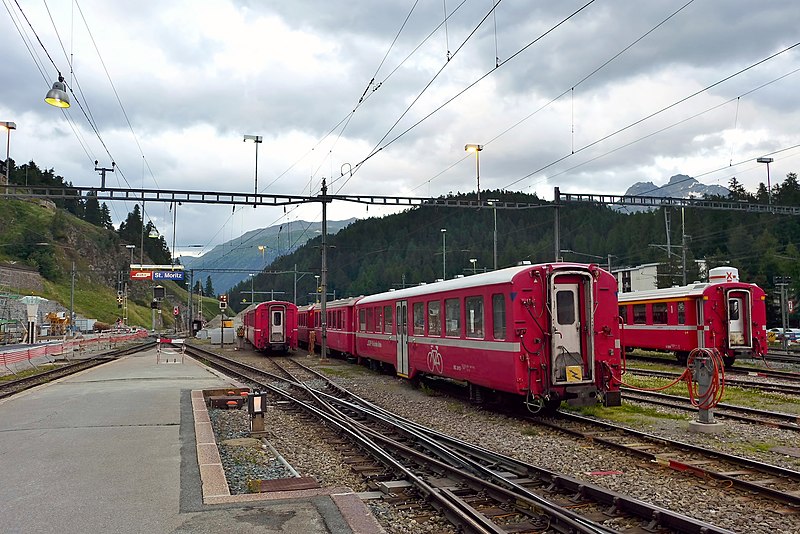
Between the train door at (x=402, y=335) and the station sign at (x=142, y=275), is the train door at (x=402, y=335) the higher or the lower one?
the lower one

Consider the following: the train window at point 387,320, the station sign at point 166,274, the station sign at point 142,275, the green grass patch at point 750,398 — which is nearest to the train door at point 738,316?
the green grass patch at point 750,398

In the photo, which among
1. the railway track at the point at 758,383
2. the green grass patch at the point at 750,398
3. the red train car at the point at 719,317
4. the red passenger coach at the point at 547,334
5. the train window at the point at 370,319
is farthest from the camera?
the train window at the point at 370,319

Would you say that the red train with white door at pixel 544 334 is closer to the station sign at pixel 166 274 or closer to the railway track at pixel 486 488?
the railway track at pixel 486 488

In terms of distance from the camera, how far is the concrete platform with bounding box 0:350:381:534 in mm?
5895

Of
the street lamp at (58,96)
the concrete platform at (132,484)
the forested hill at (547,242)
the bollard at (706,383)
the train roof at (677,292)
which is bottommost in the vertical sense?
the concrete platform at (132,484)

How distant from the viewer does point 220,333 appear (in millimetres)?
48438

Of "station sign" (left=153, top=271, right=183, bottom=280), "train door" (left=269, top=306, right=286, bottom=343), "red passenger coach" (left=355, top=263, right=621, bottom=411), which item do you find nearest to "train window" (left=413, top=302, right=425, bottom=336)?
"red passenger coach" (left=355, top=263, right=621, bottom=411)

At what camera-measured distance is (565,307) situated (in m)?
12.4

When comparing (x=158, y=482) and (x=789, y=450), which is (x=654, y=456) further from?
(x=158, y=482)

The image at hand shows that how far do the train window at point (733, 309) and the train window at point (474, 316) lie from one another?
39.7 ft

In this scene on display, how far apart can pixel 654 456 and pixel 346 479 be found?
412cm

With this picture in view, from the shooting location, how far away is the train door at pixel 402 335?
18.9 metres

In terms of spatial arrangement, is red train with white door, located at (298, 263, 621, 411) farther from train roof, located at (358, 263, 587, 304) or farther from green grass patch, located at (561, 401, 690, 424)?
green grass patch, located at (561, 401, 690, 424)

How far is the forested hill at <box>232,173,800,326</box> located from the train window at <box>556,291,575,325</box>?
18057mm
